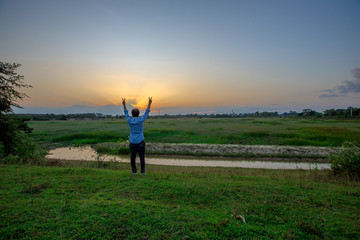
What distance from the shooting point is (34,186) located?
214 inches

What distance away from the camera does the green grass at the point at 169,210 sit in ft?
11.5

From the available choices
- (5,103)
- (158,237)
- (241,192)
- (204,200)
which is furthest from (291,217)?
(5,103)

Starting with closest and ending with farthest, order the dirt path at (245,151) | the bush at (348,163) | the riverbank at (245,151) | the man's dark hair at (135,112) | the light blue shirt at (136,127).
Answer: the light blue shirt at (136,127), the man's dark hair at (135,112), the bush at (348,163), the riverbank at (245,151), the dirt path at (245,151)

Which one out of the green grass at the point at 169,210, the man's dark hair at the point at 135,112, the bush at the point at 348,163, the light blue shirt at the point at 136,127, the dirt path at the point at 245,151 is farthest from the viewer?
the dirt path at the point at 245,151

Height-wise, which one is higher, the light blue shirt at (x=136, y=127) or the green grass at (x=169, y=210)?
the light blue shirt at (x=136, y=127)

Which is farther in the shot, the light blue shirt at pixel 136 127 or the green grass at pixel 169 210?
the light blue shirt at pixel 136 127

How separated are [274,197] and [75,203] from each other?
5393 millimetres

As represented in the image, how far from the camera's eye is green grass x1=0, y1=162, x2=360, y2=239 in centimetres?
351

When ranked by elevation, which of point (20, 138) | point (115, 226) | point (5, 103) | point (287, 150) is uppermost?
point (5, 103)

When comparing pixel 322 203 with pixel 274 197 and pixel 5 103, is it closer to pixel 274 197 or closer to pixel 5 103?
pixel 274 197

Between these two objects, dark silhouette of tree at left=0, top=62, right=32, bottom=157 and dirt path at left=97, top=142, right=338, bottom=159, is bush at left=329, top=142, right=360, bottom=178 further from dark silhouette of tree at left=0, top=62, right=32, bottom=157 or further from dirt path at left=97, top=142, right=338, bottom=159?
dark silhouette of tree at left=0, top=62, right=32, bottom=157

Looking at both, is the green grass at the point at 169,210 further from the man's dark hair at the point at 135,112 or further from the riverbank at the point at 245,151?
the riverbank at the point at 245,151

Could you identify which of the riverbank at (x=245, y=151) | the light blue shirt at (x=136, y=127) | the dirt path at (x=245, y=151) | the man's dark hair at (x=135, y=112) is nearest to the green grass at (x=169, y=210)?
the light blue shirt at (x=136, y=127)

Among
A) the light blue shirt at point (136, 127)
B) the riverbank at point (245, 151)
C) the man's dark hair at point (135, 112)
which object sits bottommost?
the riverbank at point (245, 151)
